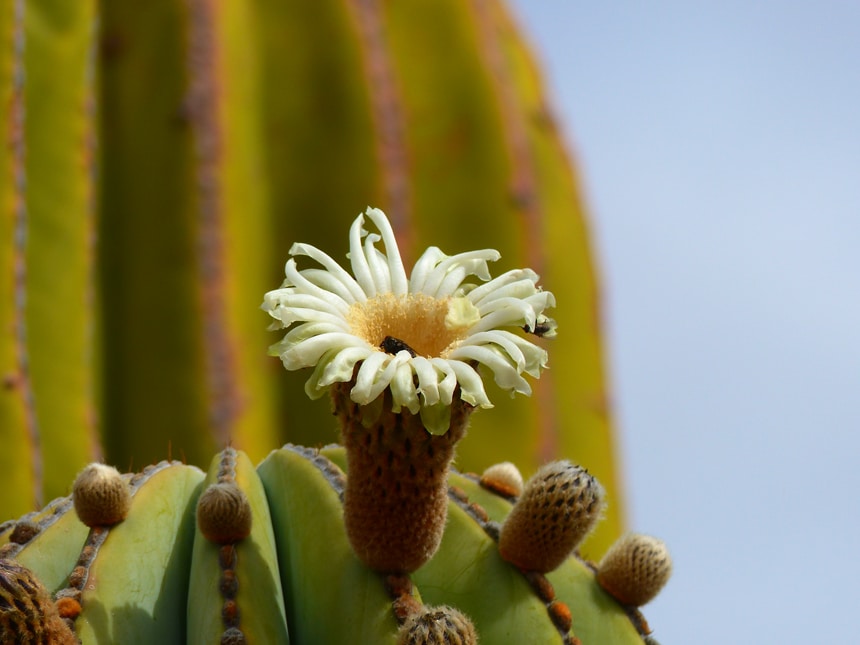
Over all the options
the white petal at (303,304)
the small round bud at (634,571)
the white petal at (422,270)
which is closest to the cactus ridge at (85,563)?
the white petal at (303,304)

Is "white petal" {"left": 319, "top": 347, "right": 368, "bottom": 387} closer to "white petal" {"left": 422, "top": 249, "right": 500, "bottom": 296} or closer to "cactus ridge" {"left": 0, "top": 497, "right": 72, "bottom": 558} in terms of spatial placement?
Answer: "white petal" {"left": 422, "top": 249, "right": 500, "bottom": 296}

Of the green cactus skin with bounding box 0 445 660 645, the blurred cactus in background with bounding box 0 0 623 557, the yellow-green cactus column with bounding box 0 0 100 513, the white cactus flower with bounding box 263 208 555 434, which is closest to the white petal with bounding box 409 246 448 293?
the white cactus flower with bounding box 263 208 555 434

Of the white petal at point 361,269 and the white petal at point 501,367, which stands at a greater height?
the white petal at point 361,269

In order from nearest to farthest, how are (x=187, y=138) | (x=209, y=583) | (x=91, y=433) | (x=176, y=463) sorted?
(x=209, y=583) < (x=176, y=463) < (x=91, y=433) < (x=187, y=138)

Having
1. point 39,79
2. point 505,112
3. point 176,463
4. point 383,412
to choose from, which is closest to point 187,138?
point 39,79

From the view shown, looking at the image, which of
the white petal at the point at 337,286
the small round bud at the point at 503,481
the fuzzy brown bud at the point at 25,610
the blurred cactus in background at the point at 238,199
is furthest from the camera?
the blurred cactus in background at the point at 238,199

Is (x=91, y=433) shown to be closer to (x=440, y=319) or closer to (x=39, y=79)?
(x=39, y=79)

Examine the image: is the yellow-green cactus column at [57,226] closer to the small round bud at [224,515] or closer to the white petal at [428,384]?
the small round bud at [224,515]

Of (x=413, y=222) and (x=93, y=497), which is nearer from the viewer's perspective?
(x=93, y=497)
